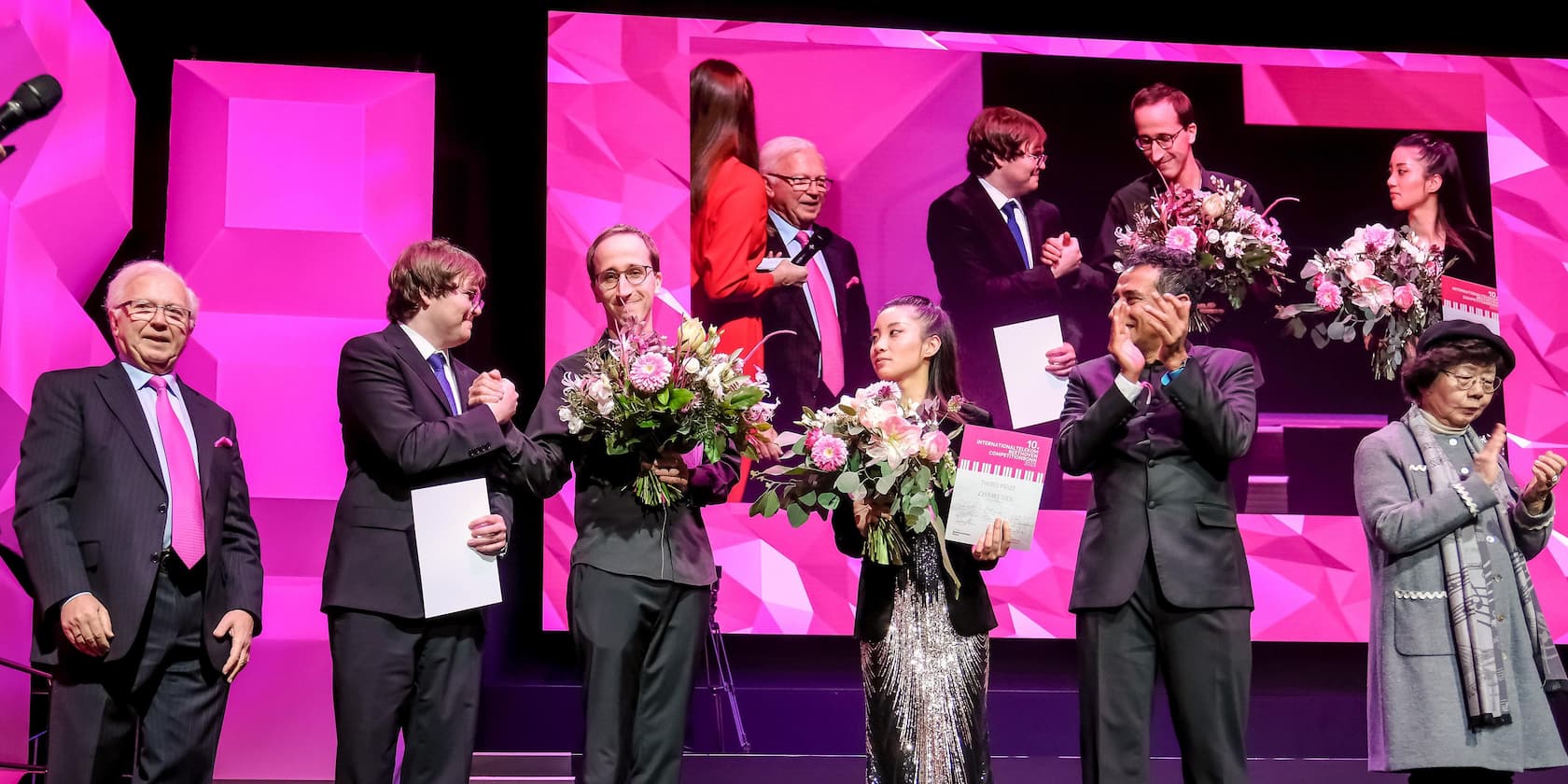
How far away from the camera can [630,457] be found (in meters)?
3.13

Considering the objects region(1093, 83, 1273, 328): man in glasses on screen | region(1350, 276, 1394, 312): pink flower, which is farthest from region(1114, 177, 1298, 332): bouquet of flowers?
region(1093, 83, 1273, 328): man in glasses on screen

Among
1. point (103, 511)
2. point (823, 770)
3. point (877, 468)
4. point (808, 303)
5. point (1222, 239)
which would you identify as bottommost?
point (823, 770)

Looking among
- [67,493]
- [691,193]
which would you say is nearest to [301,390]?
[691,193]

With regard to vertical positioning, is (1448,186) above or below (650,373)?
above

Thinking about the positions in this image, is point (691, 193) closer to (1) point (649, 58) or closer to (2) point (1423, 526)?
(1) point (649, 58)

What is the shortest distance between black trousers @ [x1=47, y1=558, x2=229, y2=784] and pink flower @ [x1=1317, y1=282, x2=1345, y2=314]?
3128 millimetres

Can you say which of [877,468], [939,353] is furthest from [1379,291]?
[877,468]

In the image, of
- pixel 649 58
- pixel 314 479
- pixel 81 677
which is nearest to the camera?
pixel 81 677

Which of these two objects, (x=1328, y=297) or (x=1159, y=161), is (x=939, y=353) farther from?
(x=1159, y=161)

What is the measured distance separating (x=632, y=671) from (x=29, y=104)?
67.6 inches

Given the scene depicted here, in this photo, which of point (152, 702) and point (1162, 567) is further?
point (1162, 567)

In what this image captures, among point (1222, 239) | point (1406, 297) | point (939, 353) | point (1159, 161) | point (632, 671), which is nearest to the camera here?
point (632, 671)

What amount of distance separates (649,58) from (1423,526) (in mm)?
3476

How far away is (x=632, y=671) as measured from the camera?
118 inches
